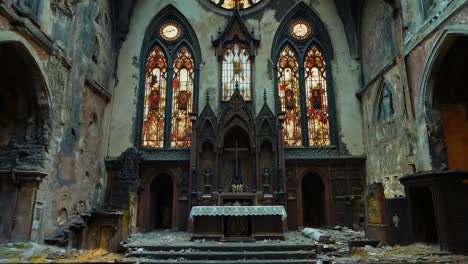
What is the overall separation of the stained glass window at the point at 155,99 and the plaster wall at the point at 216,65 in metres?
0.56

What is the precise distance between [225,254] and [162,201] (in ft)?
28.7

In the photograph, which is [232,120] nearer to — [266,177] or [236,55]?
[266,177]

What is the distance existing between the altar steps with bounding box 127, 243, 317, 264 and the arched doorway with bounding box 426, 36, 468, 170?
5.29 meters

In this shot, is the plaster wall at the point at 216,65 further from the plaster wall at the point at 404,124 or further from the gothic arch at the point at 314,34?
the plaster wall at the point at 404,124

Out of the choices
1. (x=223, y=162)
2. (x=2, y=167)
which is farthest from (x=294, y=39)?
(x=2, y=167)

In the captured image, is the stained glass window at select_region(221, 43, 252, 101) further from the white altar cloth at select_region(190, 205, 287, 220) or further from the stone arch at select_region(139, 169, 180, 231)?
the white altar cloth at select_region(190, 205, 287, 220)

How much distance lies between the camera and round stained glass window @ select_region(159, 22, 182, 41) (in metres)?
17.1

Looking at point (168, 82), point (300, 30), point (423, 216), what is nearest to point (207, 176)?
point (168, 82)

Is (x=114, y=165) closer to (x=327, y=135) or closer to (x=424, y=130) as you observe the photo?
(x=327, y=135)

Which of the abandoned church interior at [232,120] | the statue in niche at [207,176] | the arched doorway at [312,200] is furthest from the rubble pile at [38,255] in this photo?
the arched doorway at [312,200]

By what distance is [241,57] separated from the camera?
1664 centimetres

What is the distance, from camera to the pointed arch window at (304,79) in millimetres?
15875

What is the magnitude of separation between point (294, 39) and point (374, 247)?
1107cm

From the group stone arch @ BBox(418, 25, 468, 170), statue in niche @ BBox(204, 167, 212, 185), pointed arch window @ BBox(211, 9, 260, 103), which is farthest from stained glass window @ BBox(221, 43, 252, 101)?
stone arch @ BBox(418, 25, 468, 170)
